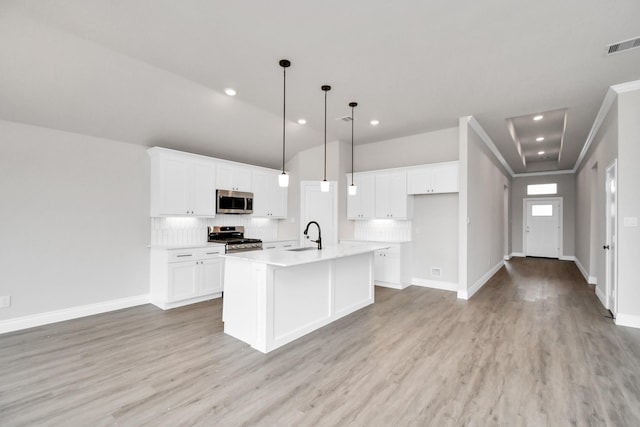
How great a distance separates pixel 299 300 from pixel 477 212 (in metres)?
4.10

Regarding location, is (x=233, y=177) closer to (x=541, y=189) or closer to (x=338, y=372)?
(x=338, y=372)

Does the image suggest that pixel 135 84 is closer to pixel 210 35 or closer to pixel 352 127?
pixel 210 35

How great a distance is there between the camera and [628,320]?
3.73 m

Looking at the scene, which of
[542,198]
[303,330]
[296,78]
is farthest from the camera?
[542,198]

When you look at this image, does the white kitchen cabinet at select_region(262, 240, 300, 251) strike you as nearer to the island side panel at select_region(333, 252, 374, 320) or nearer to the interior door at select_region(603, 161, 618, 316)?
the island side panel at select_region(333, 252, 374, 320)

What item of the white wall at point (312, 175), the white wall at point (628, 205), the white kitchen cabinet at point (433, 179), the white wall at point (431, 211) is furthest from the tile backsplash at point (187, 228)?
the white wall at point (628, 205)

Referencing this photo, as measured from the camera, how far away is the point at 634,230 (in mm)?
3717

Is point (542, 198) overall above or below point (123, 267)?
above

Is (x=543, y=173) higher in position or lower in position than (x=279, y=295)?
higher

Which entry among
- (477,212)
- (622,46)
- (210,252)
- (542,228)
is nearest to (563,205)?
(542,228)

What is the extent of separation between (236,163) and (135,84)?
2.16 meters

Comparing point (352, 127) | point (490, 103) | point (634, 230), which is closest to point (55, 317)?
point (352, 127)

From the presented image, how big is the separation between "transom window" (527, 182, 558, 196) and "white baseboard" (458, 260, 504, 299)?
4.01 m

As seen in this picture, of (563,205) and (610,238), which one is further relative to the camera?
(563,205)
